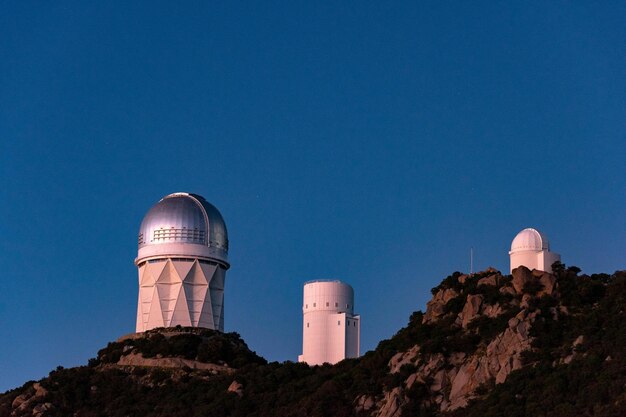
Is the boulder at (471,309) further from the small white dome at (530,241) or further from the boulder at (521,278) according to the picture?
the small white dome at (530,241)

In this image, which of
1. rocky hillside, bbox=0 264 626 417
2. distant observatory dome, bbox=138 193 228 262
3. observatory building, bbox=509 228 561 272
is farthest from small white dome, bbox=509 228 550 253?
distant observatory dome, bbox=138 193 228 262

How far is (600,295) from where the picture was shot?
73.8 m

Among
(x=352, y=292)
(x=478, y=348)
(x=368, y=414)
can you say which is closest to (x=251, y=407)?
(x=368, y=414)

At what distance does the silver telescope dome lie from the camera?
105312mm

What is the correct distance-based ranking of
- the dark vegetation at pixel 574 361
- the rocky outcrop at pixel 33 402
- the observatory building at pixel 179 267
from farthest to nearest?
1. the observatory building at pixel 179 267
2. the rocky outcrop at pixel 33 402
3. the dark vegetation at pixel 574 361

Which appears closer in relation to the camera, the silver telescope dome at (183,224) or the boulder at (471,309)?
the boulder at (471,309)

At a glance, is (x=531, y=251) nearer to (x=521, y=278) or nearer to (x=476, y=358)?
(x=521, y=278)

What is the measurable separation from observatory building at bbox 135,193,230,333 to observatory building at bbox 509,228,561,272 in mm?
29438

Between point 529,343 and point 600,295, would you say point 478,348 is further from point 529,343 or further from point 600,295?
A: point 600,295

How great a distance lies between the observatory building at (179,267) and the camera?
104750 mm

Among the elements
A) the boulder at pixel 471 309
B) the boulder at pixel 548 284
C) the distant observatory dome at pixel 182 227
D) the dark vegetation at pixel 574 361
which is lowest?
the dark vegetation at pixel 574 361

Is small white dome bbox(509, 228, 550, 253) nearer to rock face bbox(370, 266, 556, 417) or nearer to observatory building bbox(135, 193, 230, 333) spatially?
rock face bbox(370, 266, 556, 417)

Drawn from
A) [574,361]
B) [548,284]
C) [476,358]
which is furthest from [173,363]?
Answer: [574,361]

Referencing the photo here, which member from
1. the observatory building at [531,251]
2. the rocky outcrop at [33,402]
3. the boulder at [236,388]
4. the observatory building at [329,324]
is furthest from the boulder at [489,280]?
the rocky outcrop at [33,402]
